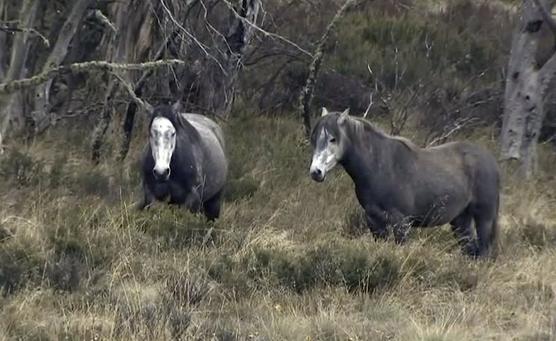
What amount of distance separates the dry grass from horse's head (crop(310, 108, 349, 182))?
0.66 meters

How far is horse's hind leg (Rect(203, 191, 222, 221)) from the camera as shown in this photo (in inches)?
439

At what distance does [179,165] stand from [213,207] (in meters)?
0.93

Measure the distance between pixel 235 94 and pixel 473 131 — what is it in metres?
3.77

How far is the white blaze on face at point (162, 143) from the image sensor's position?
32.6 feet

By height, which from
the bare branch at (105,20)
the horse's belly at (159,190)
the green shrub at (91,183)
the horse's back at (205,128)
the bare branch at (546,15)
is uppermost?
the bare branch at (546,15)

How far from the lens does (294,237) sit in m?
9.92

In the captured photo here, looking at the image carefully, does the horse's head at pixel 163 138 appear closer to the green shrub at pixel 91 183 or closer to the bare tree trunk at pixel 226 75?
the green shrub at pixel 91 183

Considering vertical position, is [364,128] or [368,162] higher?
[364,128]

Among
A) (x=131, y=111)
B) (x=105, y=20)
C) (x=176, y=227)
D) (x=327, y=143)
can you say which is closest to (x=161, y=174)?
(x=176, y=227)

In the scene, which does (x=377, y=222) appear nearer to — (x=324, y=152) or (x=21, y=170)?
(x=324, y=152)

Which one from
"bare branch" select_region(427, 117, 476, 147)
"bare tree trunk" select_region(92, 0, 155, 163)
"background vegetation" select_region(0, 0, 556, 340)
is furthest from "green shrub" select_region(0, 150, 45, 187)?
"bare branch" select_region(427, 117, 476, 147)

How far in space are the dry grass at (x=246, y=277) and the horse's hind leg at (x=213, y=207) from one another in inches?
11.1

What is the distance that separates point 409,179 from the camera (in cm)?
1006

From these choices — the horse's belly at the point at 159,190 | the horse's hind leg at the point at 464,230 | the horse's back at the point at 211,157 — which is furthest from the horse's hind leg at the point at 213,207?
the horse's hind leg at the point at 464,230
